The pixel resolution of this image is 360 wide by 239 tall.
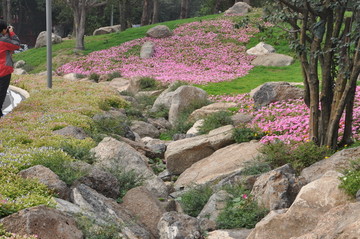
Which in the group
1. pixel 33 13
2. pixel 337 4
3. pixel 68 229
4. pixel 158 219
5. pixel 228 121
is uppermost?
pixel 337 4

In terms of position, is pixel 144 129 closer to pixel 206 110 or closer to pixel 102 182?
pixel 206 110

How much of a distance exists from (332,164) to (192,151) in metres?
4.39

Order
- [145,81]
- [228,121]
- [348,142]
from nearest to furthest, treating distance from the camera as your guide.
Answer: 1. [348,142]
2. [228,121]
3. [145,81]

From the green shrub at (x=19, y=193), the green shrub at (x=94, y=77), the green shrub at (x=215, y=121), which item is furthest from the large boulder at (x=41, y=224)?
the green shrub at (x=94, y=77)

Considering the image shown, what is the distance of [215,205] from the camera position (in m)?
8.83

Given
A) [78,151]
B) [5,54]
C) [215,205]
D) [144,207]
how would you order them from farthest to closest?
1. [5,54]
2. [78,151]
3. [215,205]
4. [144,207]

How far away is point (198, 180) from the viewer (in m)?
11.3

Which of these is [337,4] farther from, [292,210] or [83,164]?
[83,164]

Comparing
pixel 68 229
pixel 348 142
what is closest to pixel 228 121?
pixel 348 142

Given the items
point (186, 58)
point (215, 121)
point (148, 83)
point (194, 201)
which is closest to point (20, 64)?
point (186, 58)

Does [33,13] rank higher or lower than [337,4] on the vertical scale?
lower

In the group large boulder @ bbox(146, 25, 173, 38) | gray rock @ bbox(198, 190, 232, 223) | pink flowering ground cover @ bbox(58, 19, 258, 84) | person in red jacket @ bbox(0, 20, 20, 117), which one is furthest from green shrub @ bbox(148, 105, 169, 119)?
large boulder @ bbox(146, 25, 173, 38)

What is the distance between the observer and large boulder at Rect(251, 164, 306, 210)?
8086 mm

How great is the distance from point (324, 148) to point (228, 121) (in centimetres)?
466
